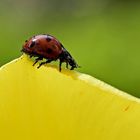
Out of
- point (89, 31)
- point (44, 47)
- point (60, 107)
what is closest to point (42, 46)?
point (44, 47)

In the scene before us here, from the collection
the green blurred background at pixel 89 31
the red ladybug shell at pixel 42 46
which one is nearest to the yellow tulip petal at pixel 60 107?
the red ladybug shell at pixel 42 46

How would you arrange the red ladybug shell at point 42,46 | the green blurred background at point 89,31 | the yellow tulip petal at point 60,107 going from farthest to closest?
the green blurred background at point 89,31, the red ladybug shell at point 42,46, the yellow tulip petal at point 60,107

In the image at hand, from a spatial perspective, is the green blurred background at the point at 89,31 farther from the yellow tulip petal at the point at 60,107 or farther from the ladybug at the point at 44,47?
the yellow tulip petal at the point at 60,107

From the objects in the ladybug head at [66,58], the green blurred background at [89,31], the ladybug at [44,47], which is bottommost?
the green blurred background at [89,31]

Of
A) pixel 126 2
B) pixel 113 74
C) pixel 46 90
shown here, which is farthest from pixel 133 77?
pixel 126 2

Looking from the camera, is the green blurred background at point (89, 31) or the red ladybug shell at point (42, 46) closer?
the red ladybug shell at point (42, 46)

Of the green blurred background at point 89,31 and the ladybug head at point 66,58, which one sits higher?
the ladybug head at point 66,58

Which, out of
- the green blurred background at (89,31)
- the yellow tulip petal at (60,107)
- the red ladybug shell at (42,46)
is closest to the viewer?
the yellow tulip petal at (60,107)
